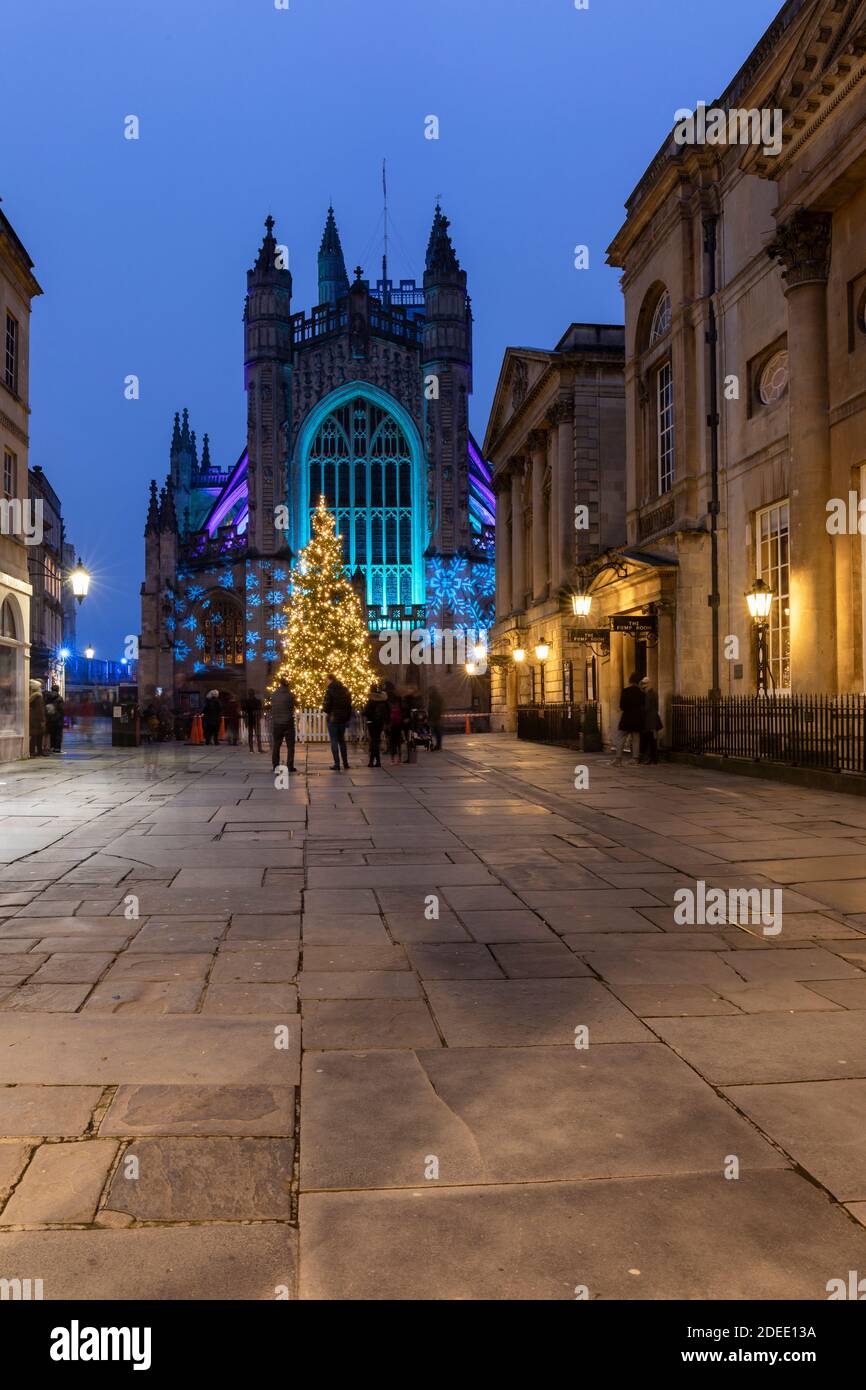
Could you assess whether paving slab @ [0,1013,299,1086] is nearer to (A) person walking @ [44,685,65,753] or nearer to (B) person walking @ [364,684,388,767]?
(B) person walking @ [364,684,388,767]

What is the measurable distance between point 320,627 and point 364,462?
27.9 meters

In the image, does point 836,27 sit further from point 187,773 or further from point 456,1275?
point 456,1275

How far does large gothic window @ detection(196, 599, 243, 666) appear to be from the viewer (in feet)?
206

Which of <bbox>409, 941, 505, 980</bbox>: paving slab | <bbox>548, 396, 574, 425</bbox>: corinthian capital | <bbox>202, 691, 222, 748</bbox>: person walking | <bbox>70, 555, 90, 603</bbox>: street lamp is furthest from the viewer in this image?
<bbox>548, 396, 574, 425</bbox>: corinthian capital

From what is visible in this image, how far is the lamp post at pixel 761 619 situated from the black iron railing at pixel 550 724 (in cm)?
836

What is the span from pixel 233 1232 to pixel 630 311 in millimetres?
27548

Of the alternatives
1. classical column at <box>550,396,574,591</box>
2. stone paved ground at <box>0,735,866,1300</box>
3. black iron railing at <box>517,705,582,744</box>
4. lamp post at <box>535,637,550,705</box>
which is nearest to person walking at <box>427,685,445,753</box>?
black iron railing at <box>517,705,582,744</box>

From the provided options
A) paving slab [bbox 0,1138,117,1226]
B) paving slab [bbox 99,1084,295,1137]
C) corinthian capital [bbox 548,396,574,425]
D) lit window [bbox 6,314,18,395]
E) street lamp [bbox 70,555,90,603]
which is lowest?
paving slab [bbox 99,1084,295,1137]

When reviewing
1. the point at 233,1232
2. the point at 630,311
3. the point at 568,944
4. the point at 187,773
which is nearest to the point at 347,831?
the point at 568,944

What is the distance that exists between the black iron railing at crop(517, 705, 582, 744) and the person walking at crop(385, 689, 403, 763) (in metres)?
6.79

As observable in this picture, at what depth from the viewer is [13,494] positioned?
79.8 ft

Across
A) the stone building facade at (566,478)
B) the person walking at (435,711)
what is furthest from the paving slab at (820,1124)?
the stone building facade at (566,478)

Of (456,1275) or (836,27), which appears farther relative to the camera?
(836,27)

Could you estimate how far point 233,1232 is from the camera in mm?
2562
